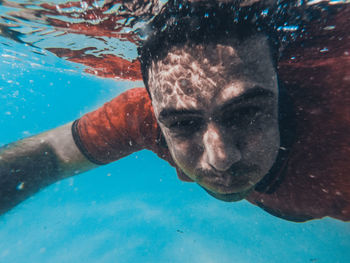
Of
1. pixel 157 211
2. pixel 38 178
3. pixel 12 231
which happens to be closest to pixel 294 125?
pixel 38 178

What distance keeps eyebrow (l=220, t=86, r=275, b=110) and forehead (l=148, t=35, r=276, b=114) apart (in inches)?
1.3

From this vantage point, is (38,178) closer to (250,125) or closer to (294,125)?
(250,125)

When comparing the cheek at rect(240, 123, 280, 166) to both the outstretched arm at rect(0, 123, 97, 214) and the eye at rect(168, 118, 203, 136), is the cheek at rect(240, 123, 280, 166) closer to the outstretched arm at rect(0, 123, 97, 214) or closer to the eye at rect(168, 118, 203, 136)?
the eye at rect(168, 118, 203, 136)

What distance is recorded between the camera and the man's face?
1806 millimetres

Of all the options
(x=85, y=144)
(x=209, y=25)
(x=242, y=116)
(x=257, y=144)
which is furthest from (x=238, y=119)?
(x=85, y=144)

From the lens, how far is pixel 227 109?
180 cm

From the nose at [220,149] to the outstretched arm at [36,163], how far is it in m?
2.13

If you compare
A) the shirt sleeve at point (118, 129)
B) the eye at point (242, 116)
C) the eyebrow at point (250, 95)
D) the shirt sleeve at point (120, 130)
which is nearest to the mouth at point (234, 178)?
the eye at point (242, 116)

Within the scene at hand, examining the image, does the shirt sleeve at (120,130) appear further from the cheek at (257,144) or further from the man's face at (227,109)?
the cheek at (257,144)

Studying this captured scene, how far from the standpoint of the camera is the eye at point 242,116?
72.6 inches

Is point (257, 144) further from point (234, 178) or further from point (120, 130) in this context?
point (120, 130)

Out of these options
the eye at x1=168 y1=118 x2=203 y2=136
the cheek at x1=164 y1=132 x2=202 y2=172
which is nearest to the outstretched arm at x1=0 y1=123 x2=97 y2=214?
the cheek at x1=164 y1=132 x2=202 y2=172

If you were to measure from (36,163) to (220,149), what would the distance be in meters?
2.58

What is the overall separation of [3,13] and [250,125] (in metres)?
5.47
